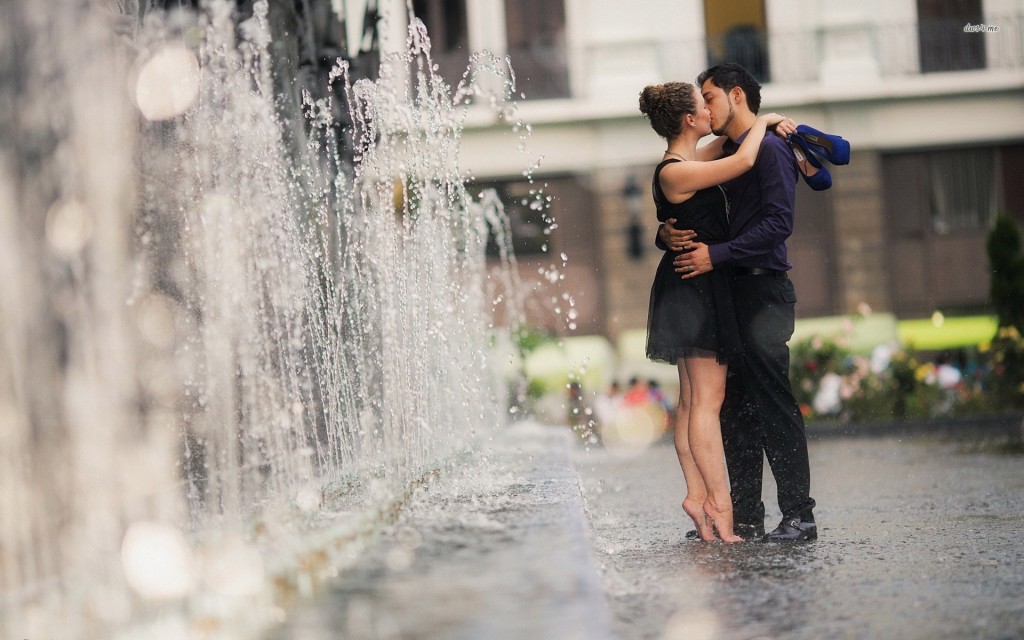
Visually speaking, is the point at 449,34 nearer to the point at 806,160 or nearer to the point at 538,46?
the point at 538,46

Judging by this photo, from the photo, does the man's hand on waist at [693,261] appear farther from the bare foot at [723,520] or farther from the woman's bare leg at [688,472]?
the bare foot at [723,520]

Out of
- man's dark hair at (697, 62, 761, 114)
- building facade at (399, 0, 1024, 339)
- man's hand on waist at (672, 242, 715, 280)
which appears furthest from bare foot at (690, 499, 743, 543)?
building facade at (399, 0, 1024, 339)

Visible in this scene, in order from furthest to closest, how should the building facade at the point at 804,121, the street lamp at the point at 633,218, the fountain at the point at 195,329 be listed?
the building facade at the point at 804,121, the street lamp at the point at 633,218, the fountain at the point at 195,329

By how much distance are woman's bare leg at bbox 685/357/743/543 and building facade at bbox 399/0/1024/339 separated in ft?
51.3

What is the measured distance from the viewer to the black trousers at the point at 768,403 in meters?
4.48

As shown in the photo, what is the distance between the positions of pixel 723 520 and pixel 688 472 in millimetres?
235

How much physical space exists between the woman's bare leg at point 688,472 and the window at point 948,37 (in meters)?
17.4

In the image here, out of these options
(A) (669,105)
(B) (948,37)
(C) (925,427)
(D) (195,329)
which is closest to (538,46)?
(B) (948,37)

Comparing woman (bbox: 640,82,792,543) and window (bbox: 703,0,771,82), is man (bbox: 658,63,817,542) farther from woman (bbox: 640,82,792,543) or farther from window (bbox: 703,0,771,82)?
window (bbox: 703,0,771,82)

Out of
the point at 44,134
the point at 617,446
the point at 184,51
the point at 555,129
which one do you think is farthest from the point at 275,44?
the point at 555,129

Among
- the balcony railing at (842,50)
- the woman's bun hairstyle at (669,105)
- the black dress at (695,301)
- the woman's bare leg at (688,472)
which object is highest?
the balcony railing at (842,50)

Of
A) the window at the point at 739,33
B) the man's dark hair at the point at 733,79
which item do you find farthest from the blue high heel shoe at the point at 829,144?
the window at the point at 739,33

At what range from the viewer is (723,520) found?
445cm

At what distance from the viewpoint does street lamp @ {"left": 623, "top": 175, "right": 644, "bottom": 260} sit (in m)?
20.1
